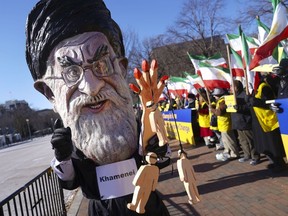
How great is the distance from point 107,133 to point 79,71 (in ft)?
1.38

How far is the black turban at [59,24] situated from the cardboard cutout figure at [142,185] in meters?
1.00

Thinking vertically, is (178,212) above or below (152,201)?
below

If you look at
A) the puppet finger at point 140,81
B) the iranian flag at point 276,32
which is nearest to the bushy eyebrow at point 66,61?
the puppet finger at point 140,81

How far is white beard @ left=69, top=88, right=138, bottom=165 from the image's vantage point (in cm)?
206

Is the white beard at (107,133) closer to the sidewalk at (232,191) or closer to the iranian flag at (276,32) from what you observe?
the sidewalk at (232,191)

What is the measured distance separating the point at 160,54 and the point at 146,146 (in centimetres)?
2895

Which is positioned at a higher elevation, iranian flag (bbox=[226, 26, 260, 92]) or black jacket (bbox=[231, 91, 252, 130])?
iranian flag (bbox=[226, 26, 260, 92])

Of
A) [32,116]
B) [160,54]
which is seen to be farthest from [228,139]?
[32,116]

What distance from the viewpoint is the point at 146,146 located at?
1.89 metres

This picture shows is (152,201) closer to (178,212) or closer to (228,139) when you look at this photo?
(178,212)

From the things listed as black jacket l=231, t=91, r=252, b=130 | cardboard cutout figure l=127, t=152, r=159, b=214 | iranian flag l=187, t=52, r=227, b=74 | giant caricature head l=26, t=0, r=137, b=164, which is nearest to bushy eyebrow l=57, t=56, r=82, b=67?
giant caricature head l=26, t=0, r=137, b=164

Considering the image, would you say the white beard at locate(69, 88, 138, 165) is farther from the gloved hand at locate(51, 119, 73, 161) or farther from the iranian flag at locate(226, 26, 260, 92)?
the iranian flag at locate(226, 26, 260, 92)

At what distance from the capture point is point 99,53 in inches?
85.1

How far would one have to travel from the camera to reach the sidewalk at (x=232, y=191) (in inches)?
191
